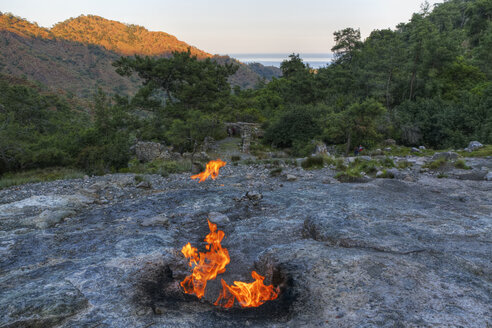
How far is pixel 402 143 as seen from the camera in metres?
22.3

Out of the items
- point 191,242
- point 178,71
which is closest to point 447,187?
point 191,242

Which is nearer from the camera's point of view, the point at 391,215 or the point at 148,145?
the point at 391,215

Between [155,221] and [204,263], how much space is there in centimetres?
223

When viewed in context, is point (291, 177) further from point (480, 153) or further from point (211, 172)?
point (480, 153)

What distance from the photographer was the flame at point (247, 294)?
4059 mm

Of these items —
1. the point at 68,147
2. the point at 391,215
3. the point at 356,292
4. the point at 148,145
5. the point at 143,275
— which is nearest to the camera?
the point at 356,292

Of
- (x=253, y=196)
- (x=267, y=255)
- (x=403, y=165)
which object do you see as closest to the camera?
(x=267, y=255)

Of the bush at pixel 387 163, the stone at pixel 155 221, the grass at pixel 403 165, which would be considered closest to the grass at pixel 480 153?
the grass at pixel 403 165

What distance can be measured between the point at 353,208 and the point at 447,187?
14.5ft

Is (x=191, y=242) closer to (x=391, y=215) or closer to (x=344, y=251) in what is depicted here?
(x=344, y=251)

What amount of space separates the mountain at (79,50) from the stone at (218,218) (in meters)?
63.4

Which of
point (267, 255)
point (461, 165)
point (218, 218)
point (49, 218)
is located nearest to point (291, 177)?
point (218, 218)

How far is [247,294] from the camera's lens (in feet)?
13.6

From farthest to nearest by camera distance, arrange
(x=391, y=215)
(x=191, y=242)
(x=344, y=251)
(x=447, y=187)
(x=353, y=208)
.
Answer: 1. (x=447, y=187)
2. (x=353, y=208)
3. (x=391, y=215)
4. (x=191, y=242)
5. (x=344, y=251)
